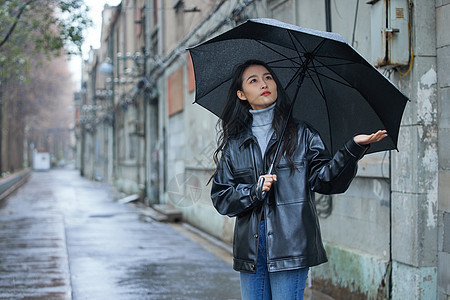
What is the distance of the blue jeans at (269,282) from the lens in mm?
2812

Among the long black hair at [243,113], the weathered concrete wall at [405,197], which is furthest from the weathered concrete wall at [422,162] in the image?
the long black hair at [243,113]

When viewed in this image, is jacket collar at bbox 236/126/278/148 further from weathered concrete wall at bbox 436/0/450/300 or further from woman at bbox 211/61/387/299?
weathered concrete wall at bbox 436/0/450/300

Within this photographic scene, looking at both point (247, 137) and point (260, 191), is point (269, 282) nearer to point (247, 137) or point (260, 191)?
point (260, 191)

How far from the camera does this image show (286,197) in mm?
2814

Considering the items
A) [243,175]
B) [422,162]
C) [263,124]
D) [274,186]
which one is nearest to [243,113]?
[263,124]

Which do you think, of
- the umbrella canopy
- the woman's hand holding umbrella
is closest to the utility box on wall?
the umbrella canopy

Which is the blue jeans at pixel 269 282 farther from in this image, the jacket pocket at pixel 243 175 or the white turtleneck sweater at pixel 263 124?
the white turtleneck sweater at pixel 263 124

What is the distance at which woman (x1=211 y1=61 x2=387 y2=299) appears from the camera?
2.76 m

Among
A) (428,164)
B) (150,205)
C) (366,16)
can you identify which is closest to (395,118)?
(428,164)

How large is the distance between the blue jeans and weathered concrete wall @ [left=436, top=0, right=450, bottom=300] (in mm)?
2270

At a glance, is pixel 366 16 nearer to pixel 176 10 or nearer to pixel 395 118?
pixel 395 118

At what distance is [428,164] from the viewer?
4.81 meters

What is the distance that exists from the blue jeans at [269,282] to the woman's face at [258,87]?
24.8 inches

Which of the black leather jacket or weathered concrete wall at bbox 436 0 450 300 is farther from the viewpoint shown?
weathered concrete wall at bbox 436 0 450 300
